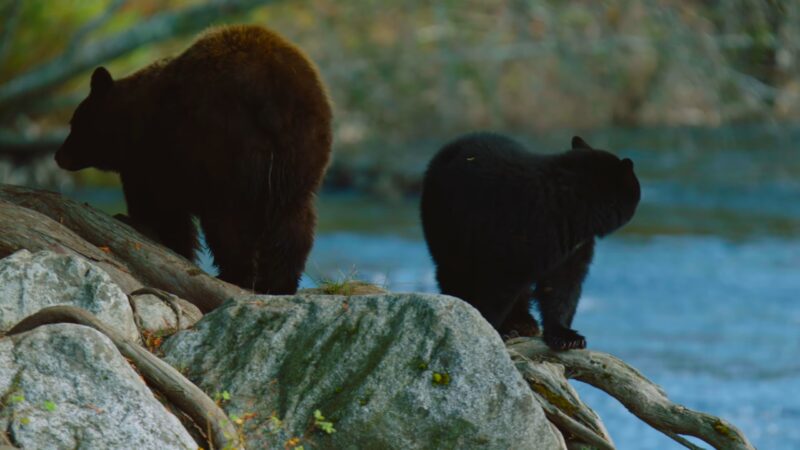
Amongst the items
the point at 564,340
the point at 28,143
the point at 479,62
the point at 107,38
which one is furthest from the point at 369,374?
the point at 479,62

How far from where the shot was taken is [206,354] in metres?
4.96

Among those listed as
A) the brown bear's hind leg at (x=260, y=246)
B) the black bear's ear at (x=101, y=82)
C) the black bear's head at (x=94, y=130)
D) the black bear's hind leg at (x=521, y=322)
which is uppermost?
the black bear's ear at (x=101, y=82)

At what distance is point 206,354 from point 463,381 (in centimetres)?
103

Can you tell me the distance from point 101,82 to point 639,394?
10.4 ft

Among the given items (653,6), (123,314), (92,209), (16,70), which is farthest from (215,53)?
(16,70)

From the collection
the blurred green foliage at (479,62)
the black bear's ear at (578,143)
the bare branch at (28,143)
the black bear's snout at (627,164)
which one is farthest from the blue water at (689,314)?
the bare branch at (28,143)

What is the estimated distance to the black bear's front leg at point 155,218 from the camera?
6480 mm

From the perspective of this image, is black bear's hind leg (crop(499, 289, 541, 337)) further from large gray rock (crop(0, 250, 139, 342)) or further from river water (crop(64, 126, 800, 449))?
large gray rock (crop(0, 250, 139, 342))

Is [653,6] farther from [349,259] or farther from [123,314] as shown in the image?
[123,314]

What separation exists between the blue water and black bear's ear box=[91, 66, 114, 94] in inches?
117

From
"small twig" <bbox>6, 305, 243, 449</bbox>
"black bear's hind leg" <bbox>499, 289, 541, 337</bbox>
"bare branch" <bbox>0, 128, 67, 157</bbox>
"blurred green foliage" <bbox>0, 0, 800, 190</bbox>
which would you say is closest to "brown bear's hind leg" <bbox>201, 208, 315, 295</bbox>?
"black bear's hind leg" <bbox>499, 289, 541, 337</bbox>

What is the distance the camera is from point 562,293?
6223 millimetres

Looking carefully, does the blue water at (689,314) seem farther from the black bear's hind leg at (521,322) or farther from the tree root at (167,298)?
the tree root at (167,298)

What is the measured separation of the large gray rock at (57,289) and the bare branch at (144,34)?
8.10 m
